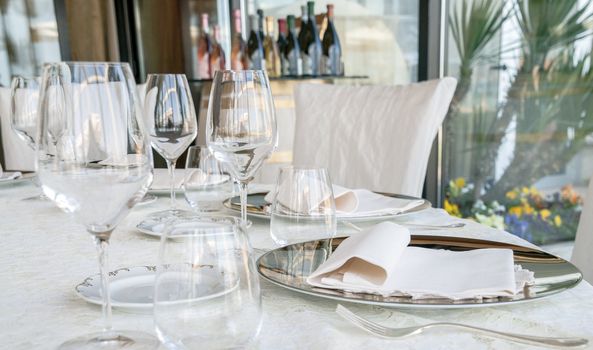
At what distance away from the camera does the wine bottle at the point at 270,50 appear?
9.82 feet

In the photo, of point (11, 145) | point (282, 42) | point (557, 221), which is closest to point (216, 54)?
point (282, 42)

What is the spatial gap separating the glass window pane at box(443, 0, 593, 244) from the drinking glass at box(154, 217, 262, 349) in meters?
1.88

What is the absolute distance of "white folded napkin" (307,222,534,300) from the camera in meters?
0.49

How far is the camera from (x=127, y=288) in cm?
54

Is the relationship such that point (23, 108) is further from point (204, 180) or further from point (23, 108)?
point (204, 180)

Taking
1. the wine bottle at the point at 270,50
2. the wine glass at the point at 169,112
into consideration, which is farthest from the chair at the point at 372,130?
the wine bottle at the point at 270,50

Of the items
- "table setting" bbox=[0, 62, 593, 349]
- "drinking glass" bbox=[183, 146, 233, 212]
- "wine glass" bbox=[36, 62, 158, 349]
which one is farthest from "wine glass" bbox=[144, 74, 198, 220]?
"wine glass" bbox=[36, 62, 158, 349]

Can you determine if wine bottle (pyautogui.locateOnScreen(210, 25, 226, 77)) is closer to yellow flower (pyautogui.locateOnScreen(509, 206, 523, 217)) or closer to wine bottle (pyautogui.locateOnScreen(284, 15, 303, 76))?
wine bottle (pyautogui.locateOnScreen(284, 15, 303, 76))

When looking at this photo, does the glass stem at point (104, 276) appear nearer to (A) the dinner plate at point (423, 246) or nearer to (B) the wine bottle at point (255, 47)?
(A) the dinner plate at point (423, 246)

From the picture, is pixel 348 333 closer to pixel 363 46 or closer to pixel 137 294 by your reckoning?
pixel 137 294

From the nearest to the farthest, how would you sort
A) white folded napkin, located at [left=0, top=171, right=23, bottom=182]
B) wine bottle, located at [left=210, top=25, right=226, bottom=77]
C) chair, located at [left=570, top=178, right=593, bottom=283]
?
chair, located at [left=570, top=178, right=593, bottom=283], white folded napkin, located at [left=0, top=171, right=23, bottom=182], wine bottle, located at [left=210, top=25, right=226, bottom=77]

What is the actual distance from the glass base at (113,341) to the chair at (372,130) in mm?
910

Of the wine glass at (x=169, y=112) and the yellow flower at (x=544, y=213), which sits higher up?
the wine glass at (x=169, y=112)

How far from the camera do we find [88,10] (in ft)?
11.7
